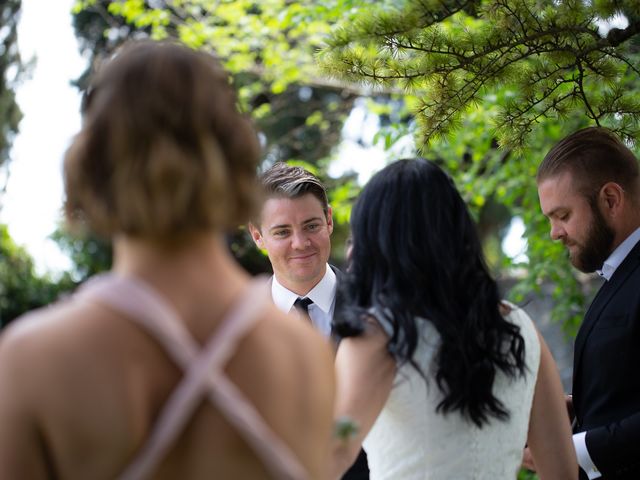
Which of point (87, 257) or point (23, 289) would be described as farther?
point (23, 289)

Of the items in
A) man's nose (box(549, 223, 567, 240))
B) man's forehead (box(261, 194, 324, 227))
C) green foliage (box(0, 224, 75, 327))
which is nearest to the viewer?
man's nose (box(549, 223, 567, 240))

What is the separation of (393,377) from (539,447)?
61 cm

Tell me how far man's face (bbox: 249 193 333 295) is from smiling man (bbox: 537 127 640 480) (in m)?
1.07

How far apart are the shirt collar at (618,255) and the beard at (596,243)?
25mm

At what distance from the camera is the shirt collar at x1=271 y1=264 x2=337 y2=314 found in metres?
4.04

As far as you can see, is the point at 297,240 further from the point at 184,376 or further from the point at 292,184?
the point at 184,376

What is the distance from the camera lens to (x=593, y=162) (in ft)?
11.8

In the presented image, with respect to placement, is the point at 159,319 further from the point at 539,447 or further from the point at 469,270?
the point at 539,447

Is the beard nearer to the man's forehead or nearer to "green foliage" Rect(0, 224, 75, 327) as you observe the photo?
the man's forehead

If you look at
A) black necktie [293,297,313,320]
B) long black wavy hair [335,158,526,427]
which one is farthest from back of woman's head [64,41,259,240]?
black necktie [293,297,313,320]

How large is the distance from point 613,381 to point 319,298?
141cm

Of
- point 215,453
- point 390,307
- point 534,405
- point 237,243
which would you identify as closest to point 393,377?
point 390,307

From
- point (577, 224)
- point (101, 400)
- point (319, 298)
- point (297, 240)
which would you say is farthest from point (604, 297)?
point (101, 400)

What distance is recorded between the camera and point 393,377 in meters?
2.23
